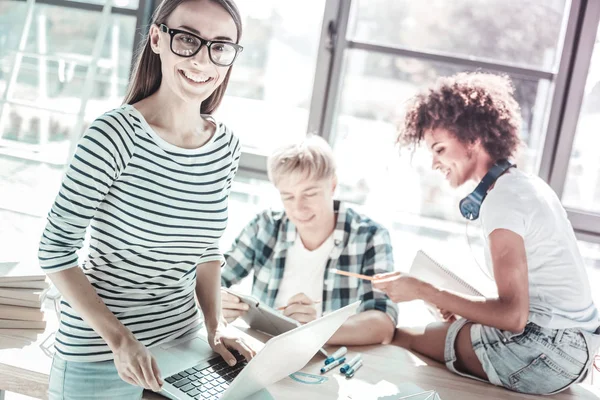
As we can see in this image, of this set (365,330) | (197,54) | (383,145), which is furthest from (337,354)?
(383,145)

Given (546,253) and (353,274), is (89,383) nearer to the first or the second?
(353,274)

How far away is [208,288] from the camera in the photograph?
1563 mm

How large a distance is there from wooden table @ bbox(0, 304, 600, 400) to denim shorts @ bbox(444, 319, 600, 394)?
0.12ft

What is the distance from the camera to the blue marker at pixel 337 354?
1.61m

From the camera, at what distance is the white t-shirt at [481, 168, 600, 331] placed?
1.74 metres

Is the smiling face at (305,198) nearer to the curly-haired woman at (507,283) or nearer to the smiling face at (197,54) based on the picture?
the curly-haired woman at (507,283)

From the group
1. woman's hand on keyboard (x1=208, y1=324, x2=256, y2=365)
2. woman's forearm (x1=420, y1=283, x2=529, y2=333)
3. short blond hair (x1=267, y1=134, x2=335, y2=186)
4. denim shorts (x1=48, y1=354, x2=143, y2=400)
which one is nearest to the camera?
denim shorts (x1=48, y1=354, x2=143, y2=400)

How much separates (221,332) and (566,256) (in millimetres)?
989

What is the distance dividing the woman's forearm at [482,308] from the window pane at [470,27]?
146cm

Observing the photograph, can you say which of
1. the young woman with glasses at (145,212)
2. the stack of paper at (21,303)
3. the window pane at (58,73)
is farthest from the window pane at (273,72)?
the young woman with glasses at (145,212)

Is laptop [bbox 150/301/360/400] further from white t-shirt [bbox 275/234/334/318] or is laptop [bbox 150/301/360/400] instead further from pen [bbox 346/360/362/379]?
white t-shirt [bbox 275/234/334/318]

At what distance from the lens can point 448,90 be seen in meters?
2.00

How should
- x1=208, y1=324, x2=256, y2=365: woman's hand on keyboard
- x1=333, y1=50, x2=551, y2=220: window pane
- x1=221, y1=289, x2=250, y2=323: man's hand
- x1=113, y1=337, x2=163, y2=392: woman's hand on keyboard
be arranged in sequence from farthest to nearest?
x1=333, y1=50, x2=551, y2=220: window pane < x1=221, y1=289, x2=250, y2=323: man's hand < x1=208, y1=324, x2=256, y2=365: woman's hand on keyboard < x1=113, y1=337, x2=163, y2=392: woman's hand on keyboard

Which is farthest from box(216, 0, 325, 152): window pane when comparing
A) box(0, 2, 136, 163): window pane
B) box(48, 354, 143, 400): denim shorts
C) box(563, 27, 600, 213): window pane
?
box(48, 354, 143, 400): denim shorts
